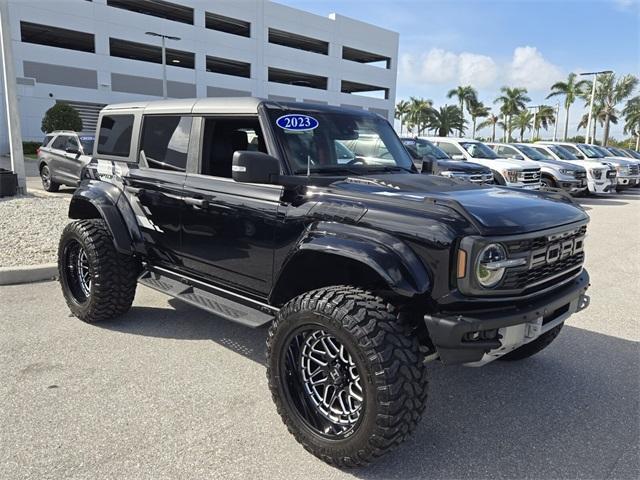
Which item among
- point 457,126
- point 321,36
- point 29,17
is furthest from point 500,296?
point 457,126

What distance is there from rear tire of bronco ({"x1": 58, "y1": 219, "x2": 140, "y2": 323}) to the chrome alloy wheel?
7.04ft

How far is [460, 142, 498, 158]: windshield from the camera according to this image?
47.7ft

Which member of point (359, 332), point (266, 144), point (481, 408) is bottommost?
point (481, 408)

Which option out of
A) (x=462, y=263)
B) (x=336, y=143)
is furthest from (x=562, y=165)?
(x=462, y=263)

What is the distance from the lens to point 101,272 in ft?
14.2

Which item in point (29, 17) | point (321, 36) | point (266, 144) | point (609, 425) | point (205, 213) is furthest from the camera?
point (321, 36)

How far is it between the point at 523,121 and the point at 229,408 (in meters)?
78.1

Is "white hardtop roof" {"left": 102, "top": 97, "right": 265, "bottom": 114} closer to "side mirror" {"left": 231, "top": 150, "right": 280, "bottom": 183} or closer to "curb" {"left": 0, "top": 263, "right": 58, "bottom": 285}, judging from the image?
"side mirror" {"left": 231, "top": 150, "right": 280, "bottom": 183}

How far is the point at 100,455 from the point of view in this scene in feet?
8.86

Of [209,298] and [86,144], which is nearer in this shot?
[209,298]

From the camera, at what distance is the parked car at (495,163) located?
13.5 metres

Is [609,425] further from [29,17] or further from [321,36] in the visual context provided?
[321,36]

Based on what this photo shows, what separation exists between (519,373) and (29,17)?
35.6m

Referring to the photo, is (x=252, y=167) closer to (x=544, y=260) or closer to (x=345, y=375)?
(x=345, y=375)
